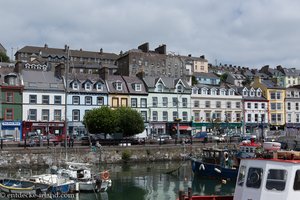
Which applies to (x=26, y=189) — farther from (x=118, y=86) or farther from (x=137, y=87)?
(x=137, y=87)

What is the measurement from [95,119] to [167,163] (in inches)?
461

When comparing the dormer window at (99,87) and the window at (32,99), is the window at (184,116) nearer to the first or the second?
the dormer window at (99,87)

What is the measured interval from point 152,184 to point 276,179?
21.5 meters

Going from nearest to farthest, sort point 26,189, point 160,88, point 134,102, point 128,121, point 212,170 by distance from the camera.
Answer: point 26,189, point 212,170, point 128,121, point 134,102, point 160,88

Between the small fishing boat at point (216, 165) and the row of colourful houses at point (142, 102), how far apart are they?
841 inches

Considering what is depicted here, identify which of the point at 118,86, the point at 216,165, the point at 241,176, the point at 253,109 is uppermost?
the point at 118,86

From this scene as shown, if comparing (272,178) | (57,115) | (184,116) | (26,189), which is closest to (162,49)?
(184,116)

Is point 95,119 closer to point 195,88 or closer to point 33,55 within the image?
point 195,88

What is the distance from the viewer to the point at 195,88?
238 feet

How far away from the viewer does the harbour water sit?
29.2 m

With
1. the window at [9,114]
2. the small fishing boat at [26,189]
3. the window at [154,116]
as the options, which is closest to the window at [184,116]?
the window at [154,116]

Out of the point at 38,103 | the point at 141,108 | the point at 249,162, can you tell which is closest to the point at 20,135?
Result: the point at 38,103

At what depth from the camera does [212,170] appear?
125 ft

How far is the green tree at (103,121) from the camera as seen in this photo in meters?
53.7
